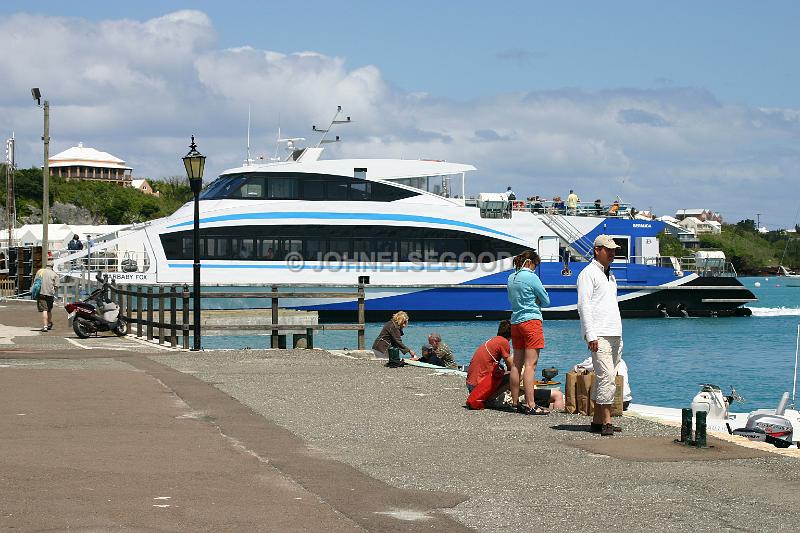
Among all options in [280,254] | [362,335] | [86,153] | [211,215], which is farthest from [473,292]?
[86,153]

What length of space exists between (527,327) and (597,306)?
1264 mm

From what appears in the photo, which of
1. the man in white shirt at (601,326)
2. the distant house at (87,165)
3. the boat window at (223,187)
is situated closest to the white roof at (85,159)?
the distant house at (87,165)

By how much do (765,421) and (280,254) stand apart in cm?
2665

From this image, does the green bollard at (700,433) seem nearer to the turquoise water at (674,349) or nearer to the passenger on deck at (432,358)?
the passenger on deck at (432,358)

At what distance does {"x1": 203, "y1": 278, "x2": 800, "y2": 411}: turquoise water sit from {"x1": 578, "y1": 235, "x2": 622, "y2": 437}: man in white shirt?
12.6 meters

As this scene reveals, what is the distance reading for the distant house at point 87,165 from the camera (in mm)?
186000

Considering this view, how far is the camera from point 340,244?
38.2 meters

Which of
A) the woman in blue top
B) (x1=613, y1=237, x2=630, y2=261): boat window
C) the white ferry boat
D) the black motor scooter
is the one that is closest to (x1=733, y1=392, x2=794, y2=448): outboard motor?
the woman in blue top

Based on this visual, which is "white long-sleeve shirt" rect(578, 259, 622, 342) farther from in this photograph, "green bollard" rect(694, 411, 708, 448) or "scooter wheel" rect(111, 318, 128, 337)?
"scooter wheel" rect(111, 318, 128, 337)

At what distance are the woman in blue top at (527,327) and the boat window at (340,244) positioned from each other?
26660 millimetres

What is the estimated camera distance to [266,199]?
37.6m

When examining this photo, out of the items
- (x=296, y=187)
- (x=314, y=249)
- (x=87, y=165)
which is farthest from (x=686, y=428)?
(x=87, y=165)

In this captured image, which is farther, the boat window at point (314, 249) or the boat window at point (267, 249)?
the boat window at point (314, 249)

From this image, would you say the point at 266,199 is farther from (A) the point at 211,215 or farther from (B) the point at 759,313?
(B) the point at 759,313
